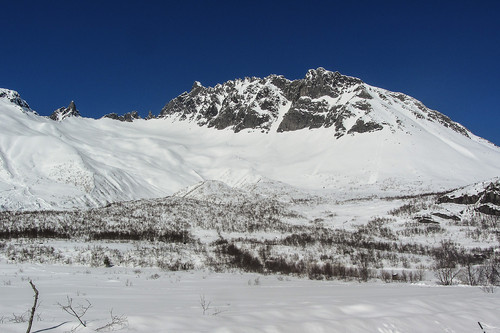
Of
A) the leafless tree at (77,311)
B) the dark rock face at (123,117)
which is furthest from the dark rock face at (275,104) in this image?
the leafless tree at (77,311)

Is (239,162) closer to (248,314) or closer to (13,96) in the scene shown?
(13,96)

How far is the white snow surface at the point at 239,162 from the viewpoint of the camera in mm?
56094

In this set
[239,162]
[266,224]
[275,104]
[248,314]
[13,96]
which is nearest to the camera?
[248,314]

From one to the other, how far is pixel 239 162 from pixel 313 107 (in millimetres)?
40201

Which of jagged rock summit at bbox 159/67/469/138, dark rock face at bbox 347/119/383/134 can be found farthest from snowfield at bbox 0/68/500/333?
jagged rock summit at bbox 159/67/469/138

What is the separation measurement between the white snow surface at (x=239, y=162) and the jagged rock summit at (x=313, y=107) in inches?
75.4

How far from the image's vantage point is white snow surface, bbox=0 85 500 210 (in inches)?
2208

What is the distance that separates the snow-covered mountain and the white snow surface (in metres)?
0.27

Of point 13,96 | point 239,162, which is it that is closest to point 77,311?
point 239,162

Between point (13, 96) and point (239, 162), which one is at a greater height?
point (13, 96)

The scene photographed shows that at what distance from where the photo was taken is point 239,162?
301 ft

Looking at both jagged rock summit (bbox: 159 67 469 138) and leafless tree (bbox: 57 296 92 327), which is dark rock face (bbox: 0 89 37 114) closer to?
jagged rock summit (bbox: 159 67 469 138)

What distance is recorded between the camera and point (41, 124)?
281 ft

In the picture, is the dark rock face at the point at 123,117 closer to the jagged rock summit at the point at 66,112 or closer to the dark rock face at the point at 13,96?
the jagged rock summit at the point at 66,112
